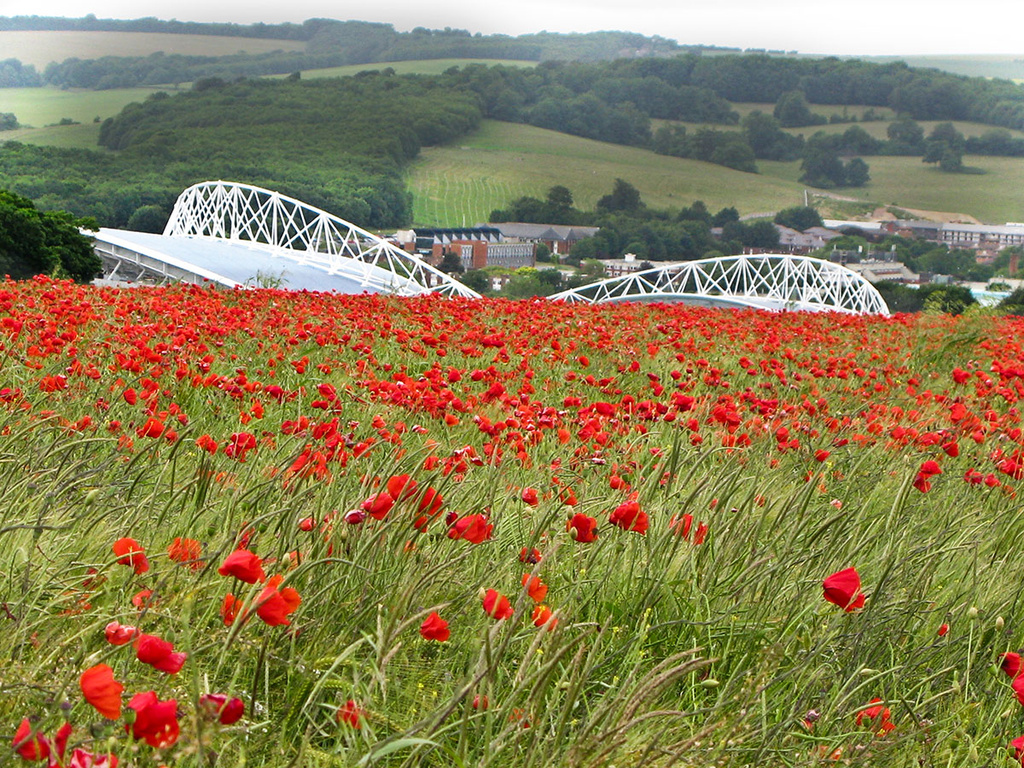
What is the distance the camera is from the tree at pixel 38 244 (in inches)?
1256

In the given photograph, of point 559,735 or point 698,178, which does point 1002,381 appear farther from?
point 698,178

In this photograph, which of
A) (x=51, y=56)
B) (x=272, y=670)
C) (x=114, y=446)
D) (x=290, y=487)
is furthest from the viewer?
(x=51, y=56)

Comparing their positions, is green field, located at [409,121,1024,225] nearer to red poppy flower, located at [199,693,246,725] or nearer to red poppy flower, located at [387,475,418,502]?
red poppy flower, located at [387,475,418,502]

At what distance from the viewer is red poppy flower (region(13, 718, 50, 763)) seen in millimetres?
1377

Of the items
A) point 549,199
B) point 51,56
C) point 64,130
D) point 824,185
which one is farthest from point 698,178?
point 51,56

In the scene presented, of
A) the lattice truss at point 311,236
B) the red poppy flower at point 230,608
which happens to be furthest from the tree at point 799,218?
the red poppy flower at point 230,608

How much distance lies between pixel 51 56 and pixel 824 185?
150574 mm

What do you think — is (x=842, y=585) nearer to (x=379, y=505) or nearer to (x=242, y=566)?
(x=379, y=505)

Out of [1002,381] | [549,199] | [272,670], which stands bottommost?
[549,199]

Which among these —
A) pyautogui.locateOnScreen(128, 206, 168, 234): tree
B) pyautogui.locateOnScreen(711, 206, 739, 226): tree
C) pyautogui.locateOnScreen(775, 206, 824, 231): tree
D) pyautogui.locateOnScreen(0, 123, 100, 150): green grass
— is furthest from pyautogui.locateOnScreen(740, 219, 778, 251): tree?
pyautogui.locateOnScreen(0, 123, 100, 150): green grass

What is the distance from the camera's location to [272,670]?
239cm

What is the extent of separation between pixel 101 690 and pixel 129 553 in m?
0.73

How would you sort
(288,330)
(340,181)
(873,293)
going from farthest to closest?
(340,181)
(873,293)
(288,330)

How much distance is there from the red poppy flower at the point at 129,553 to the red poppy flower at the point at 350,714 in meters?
0.53
